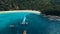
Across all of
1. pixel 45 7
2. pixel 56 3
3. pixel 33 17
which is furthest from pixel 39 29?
pixel 56 3

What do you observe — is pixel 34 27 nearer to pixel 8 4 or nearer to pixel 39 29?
pixel 39 29

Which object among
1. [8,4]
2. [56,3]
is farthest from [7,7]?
[56,3]

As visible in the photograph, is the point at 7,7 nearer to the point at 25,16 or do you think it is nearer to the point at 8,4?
the point at 8,4

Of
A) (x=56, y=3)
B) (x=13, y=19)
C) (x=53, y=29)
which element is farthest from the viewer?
(x=56, y=3)

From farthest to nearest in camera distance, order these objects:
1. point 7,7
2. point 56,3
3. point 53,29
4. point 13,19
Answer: point 56,3 → point 7,7 → point 13,19 → point 53,29

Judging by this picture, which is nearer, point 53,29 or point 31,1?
point 53,29

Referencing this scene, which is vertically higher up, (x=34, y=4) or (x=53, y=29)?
(x=34, y=4)
